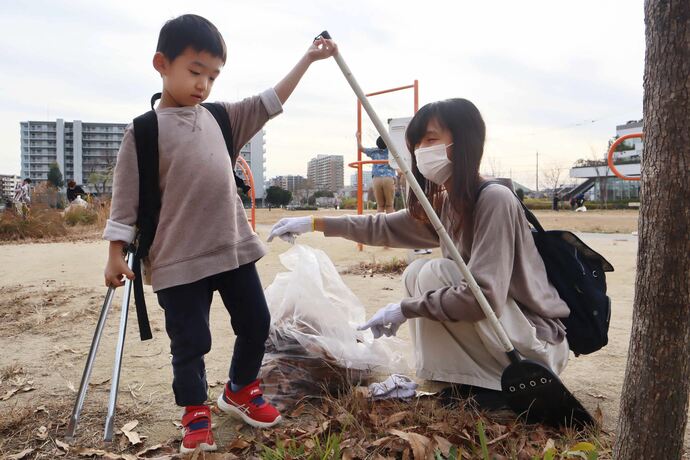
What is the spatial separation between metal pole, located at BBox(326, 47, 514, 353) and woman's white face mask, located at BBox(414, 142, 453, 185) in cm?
31

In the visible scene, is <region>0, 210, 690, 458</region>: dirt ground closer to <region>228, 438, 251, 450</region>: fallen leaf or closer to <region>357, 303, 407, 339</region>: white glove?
<region>228, 438, 251, 450</region>: fallen leaf

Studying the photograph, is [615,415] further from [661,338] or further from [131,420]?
[131,420]

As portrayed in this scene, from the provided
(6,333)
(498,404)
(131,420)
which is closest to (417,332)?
(498,404)

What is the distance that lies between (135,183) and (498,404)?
1.42 metres

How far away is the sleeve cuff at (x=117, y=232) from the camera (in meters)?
1.68

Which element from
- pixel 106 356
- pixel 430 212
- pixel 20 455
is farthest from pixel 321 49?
pixel 106 356

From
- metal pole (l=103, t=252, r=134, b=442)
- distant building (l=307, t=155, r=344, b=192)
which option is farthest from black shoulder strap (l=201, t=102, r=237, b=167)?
distant building (l=307, t=155, r=344, b=192)

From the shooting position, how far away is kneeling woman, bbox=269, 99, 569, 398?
5.78 ft

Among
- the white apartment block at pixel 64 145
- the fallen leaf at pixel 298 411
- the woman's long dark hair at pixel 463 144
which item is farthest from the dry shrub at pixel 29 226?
the white apartment block at pixel 64 145

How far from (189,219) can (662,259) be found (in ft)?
4.30

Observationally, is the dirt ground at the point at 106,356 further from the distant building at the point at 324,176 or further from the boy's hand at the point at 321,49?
the distant building at the point at 324,176

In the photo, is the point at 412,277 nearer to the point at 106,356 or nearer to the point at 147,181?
the point at 147,181

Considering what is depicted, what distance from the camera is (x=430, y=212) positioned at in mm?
1611

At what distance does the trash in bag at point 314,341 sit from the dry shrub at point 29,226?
32.3ft
